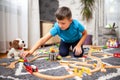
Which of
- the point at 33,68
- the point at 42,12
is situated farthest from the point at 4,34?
the point at 42,12

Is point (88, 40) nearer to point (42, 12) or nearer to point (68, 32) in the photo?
point (42, 12)

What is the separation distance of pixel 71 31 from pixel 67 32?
0.04m

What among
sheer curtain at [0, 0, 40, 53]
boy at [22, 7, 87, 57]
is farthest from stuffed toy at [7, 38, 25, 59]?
sheer curtain at [0, 0, 40, 53]

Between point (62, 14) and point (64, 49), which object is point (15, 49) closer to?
point (64, 49)

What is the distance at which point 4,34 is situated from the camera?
7.00 ft

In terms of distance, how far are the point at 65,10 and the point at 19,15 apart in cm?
125

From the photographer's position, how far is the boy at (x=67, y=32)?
1328 millimetres

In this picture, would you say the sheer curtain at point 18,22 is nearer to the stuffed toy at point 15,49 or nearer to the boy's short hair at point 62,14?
the stuffed toy at point 15,49

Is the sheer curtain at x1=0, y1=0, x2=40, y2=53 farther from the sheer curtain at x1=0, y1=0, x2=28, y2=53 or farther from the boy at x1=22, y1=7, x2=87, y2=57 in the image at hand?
the boy at x1=22, y1=7, x2=87, y2=57

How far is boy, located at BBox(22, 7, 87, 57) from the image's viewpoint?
133cm

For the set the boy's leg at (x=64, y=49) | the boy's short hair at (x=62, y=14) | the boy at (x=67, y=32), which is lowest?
the boy's leg at (x=64, y=49)

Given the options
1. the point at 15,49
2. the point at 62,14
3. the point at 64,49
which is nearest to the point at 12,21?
the point at 15,49

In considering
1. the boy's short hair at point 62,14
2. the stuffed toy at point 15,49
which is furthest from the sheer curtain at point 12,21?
the boy's short hair at point 62,14

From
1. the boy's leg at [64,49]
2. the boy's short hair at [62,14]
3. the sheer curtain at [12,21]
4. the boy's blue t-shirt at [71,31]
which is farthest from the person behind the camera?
the sheer curtain at [12,21]
